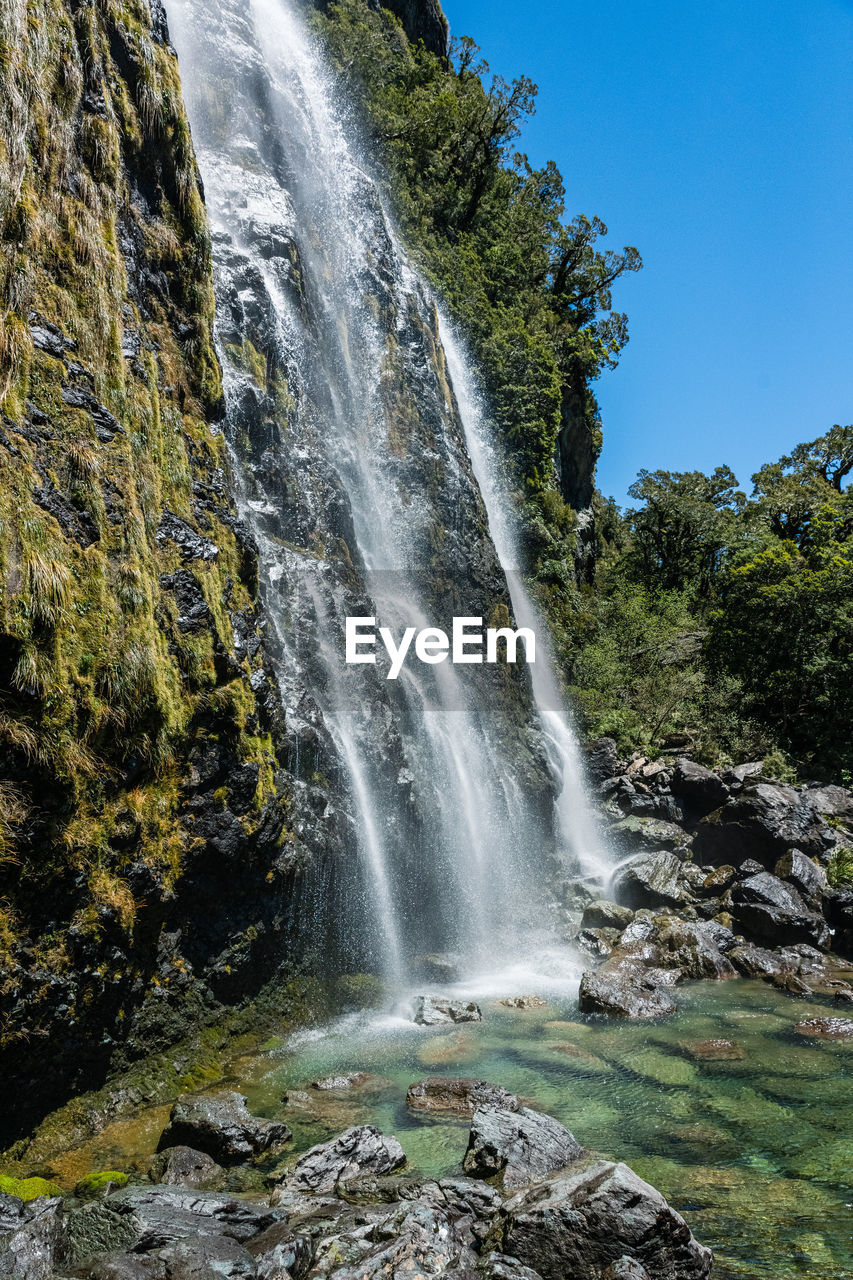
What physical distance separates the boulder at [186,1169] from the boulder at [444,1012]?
5151mm

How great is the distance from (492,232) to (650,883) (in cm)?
2866

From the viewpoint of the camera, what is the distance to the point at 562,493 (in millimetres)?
34594

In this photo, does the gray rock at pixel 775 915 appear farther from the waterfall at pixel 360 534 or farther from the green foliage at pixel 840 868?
the waterfall at pixel 360 534

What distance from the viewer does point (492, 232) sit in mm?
32844

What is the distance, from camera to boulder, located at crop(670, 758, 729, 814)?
814 inches

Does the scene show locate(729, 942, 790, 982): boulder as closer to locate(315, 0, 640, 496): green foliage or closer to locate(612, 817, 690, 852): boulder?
locate(612, 817, 690, 852): boulder

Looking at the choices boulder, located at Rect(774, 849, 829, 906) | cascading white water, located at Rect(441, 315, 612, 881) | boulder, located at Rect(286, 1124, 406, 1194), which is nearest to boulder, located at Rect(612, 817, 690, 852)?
boulder, located at Rect(774, 849, 829, 906)

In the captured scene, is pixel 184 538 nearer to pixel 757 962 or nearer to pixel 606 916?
pixel 606 916

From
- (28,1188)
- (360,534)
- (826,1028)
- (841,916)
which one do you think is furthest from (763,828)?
(28,1188)

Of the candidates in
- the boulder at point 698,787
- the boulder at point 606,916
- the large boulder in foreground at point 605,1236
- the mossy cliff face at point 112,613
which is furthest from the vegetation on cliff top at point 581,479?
the large boulder in foreground at point 605,1236

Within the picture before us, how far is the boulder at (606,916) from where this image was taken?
52.9 feet

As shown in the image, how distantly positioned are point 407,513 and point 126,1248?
57.8 ft

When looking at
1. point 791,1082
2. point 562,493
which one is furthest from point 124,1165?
point 562,493

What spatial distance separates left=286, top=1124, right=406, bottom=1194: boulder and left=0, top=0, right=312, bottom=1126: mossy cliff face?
2.42m
